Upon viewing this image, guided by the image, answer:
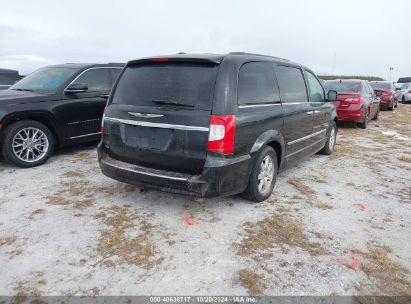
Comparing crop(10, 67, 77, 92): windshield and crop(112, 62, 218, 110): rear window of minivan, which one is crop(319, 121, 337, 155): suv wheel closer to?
crop(112, 62, 218, 110): rear window of minivan

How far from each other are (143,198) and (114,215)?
0.55 metres

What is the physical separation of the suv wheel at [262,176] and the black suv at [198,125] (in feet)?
0.04

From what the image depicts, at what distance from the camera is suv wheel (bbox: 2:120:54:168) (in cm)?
533

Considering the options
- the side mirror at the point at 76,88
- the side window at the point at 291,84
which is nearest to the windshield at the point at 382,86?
the side window at the point at 291,84

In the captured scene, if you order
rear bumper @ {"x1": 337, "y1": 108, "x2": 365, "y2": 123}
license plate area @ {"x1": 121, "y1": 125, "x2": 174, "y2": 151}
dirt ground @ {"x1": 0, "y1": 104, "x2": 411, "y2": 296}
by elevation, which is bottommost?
dirt ground @ {"x1": 0, "y1": 104, "x2": 411, "y2": 296}

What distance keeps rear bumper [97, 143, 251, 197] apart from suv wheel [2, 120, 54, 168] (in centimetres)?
251

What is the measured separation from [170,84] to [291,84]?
207 centimetres

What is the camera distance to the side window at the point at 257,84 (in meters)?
3.67

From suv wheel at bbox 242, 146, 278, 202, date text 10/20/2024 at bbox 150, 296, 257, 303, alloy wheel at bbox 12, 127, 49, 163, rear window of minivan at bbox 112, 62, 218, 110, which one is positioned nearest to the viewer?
date text 10/20/2024 at bbox 150, 296, 257, 303

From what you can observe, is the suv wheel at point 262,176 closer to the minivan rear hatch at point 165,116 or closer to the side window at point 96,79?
the minivan rear hatch at point 165,116

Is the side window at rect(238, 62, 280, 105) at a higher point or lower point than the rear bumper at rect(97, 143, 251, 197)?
higher

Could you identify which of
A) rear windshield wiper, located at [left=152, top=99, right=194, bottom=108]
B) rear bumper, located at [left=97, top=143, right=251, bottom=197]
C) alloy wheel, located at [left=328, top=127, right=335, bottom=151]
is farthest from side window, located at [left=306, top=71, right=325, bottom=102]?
rear windshield wiper, located at [left=152, top=99, right=194, bottom=108]

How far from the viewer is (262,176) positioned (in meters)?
4.13

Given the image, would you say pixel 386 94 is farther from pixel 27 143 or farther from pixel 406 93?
pixel 27 143
